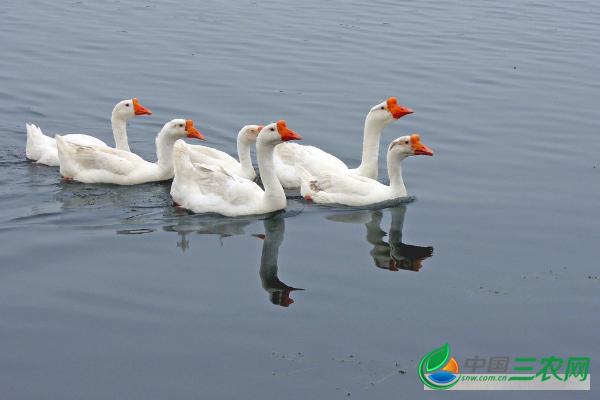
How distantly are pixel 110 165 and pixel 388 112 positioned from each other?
196 inches

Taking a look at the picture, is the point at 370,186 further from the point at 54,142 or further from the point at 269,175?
the point at 54,142

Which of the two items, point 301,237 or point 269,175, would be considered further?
point 269,175

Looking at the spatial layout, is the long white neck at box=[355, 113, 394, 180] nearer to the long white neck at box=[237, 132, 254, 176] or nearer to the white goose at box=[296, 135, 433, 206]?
the white goose at box=[296, 135, 433, 206]

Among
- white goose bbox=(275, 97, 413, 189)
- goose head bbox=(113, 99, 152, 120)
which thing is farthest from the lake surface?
goose head bbox=(113, 99, 152, 120)

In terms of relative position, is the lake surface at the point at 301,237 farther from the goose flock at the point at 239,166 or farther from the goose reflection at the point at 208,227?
the goose flock at the point at 239,166

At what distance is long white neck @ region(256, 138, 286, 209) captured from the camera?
11164 mm

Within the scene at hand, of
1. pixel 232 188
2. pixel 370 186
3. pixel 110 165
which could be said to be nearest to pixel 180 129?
pixel 110 165

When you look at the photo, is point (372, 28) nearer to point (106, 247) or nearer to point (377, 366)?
point (106, 247)

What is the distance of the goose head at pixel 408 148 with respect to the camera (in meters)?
11.4

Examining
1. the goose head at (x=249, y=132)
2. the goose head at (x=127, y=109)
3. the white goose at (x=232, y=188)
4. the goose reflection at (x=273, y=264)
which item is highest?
the goose head at (x=127, y=109)

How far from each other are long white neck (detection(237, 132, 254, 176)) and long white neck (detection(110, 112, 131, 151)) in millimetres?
2455

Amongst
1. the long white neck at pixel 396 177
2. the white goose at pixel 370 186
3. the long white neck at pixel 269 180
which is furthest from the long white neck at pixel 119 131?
the long white neck at pixel 396 177

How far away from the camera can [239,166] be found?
1300cm

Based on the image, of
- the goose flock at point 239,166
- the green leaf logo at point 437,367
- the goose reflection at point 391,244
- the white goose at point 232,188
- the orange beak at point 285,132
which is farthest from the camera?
the goose flock at point 239,166
